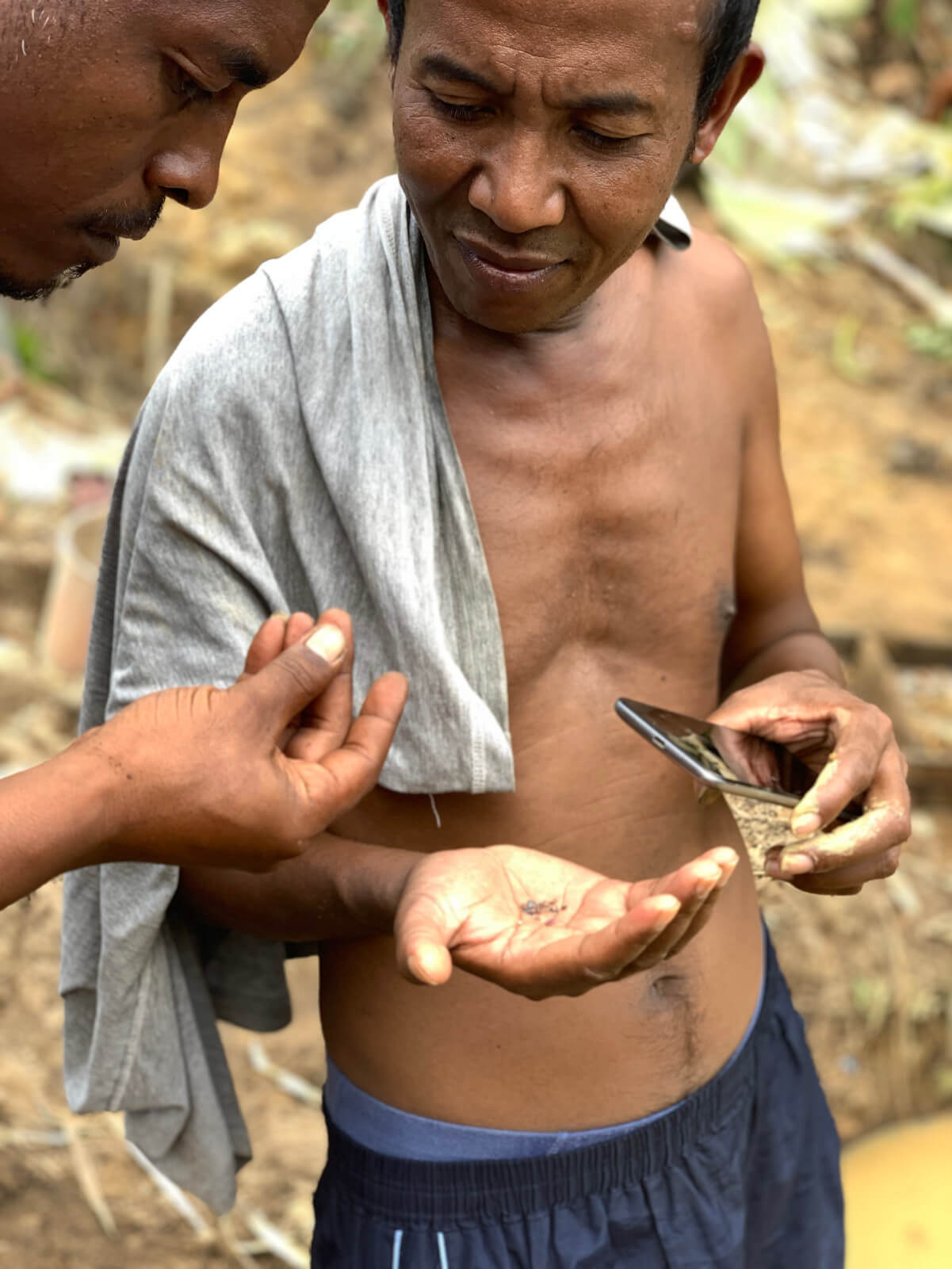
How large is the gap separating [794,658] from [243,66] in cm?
113

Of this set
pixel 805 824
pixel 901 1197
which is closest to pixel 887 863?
pixel 805 824

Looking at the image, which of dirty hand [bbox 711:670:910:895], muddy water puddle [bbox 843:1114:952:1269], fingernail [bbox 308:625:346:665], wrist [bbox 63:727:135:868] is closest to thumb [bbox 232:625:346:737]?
fingernail [bbox 308:625:346:665]

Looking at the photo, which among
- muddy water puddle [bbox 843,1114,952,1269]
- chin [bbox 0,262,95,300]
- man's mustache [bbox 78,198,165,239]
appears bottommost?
muddy water puddle [bbox 843,1114,952,1269]

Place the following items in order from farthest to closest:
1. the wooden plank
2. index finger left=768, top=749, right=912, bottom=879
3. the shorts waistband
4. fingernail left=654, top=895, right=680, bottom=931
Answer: the wooden plank → the shorts waistband → index finger left=768, top=749, right=912, bottom=879 → fingernail left=654, top=895, right=680, bottom=931

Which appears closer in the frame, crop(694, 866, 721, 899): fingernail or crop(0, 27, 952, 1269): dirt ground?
crop(694, 866, 721, 899): fingernail

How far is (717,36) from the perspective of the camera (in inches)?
60.9

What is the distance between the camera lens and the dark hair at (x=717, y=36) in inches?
60.1

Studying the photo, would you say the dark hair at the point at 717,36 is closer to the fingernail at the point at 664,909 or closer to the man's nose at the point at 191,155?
the man's nose at the point at 191,155

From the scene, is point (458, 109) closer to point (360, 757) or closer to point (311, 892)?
point (360, 757)

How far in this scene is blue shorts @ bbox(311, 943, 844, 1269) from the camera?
68.1 inches

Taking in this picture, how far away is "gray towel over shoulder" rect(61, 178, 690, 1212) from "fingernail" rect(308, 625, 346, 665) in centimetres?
17

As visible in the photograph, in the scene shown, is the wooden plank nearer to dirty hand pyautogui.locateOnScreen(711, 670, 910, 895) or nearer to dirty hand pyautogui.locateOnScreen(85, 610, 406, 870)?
dirty hand pyautogui.locateOnScreen(711, 670, 910, 895)

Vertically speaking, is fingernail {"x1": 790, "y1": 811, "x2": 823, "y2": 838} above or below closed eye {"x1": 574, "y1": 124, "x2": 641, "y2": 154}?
below

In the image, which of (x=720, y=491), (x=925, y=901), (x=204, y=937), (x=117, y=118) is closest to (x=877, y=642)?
(x=925, y=901)
